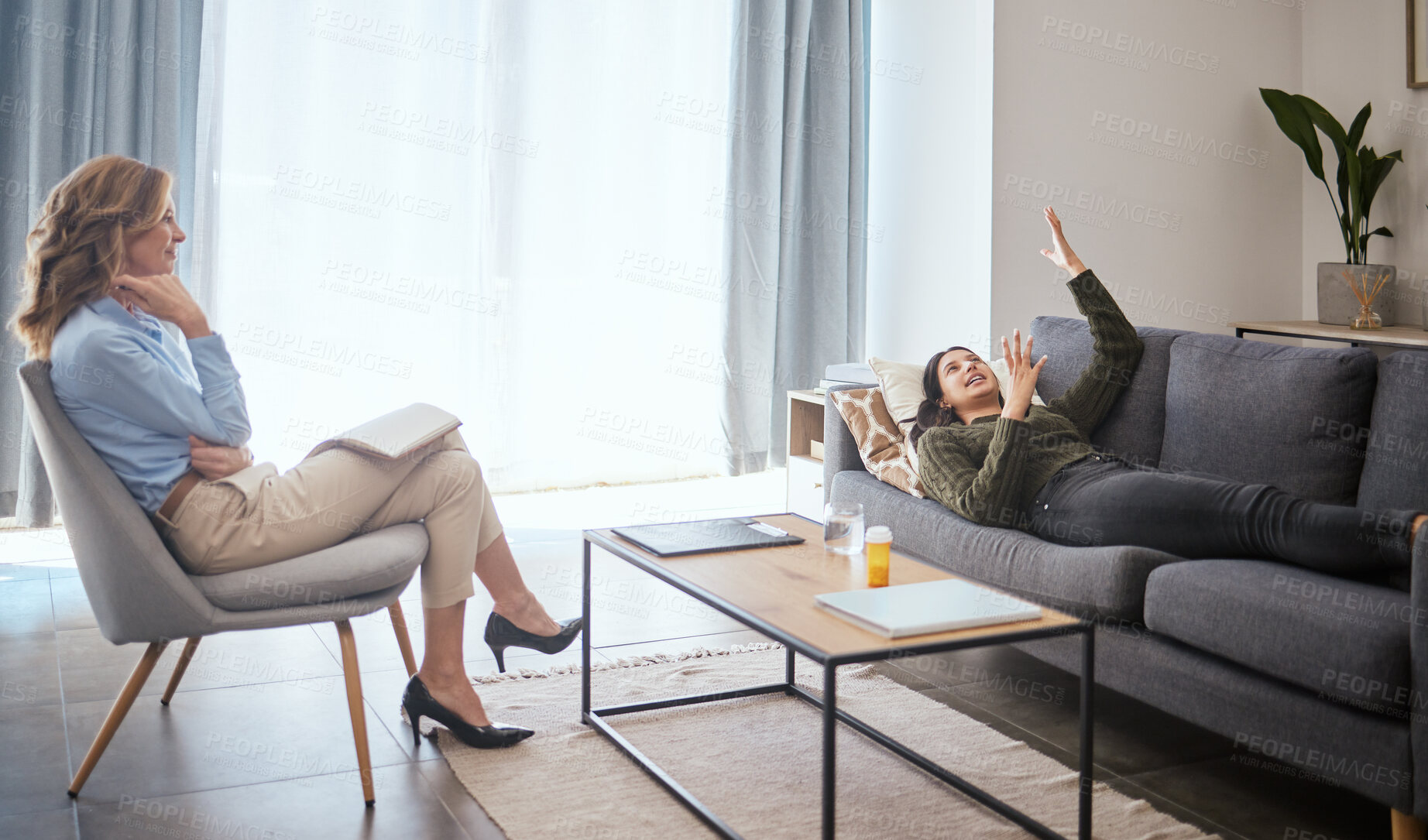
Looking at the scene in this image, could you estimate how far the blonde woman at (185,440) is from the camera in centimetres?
193

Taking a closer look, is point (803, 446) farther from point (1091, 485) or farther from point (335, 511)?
point (335, 511)

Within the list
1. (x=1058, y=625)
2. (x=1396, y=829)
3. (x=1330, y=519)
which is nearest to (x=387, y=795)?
(x=1058, y=625)

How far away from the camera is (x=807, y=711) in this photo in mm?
2414

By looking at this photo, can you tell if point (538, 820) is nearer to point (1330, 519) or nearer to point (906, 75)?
point (1330, 519)

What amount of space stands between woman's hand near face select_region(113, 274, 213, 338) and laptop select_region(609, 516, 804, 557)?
2.84 ft

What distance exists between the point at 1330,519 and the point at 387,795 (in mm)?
1720

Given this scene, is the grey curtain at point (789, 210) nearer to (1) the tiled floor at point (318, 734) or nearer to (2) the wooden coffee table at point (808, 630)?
(1) the tiled floor at point (318, 734)

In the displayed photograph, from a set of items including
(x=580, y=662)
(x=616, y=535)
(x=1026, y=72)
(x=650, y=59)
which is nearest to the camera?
(x=616, y=535)

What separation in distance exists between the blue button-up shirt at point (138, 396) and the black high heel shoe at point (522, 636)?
0.66 meters

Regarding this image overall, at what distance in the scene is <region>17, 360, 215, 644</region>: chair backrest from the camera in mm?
1854

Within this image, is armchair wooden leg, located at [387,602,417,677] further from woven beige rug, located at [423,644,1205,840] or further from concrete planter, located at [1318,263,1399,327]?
concrete planter, located at [1318,263,1399,327]

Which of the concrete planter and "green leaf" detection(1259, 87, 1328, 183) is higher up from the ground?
"green leaf" detection(1259, 87, 1328, 183)

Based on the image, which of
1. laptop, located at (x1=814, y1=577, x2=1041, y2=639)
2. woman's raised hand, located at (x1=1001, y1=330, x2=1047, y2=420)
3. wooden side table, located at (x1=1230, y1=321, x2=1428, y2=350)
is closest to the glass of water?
laptop, located at (x1=814, y1=577, x2=1041, y2=639)

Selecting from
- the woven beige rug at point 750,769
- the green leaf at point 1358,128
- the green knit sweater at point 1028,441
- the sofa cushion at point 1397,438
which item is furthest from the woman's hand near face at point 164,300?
the green leaf at point 1358,128
